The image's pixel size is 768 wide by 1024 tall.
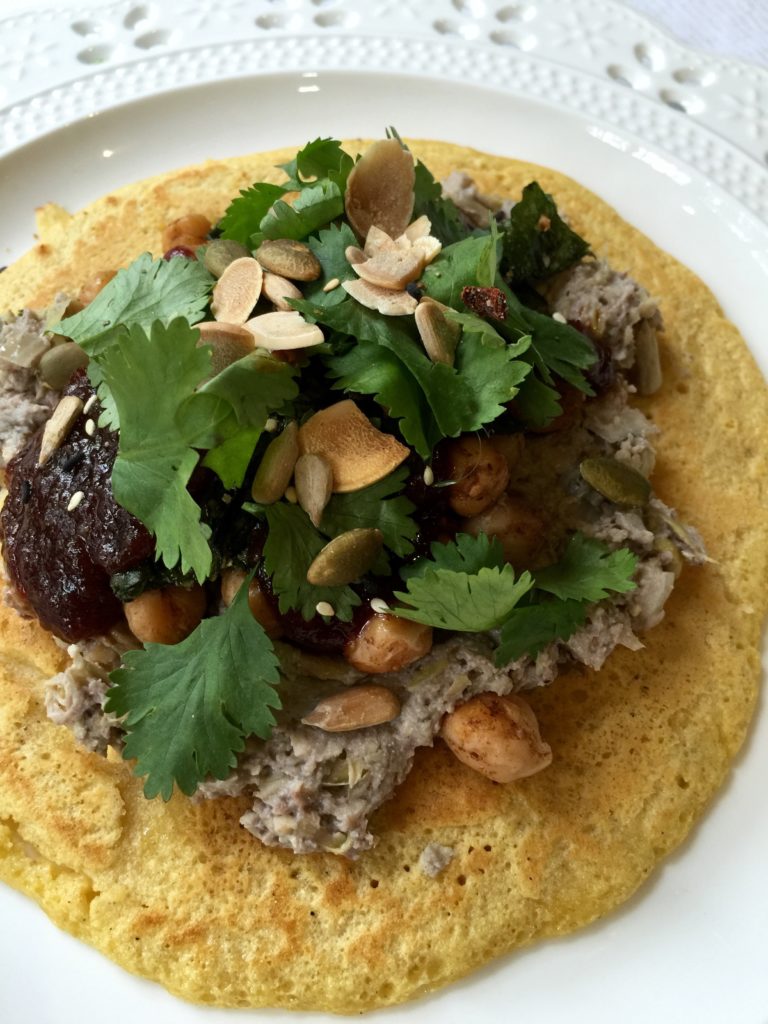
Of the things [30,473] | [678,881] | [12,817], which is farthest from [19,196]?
[678,881]

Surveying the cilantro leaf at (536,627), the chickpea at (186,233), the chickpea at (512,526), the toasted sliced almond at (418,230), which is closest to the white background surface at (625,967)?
the cilantro leaf at (536,627)

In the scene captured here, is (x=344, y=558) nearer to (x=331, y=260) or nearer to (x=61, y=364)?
(x=331, y=260)

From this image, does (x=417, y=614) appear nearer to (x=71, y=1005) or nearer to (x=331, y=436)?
(x=331, y=436)

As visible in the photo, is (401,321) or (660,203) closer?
(401,321)

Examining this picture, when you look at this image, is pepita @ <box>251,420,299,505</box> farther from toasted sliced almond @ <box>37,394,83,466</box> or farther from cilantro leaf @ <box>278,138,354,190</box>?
cilantro leaf @ <box>278,138,354,190</box>

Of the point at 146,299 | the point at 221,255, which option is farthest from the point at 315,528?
the point at 221,255

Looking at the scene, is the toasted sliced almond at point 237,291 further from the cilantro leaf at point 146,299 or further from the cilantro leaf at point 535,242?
the cilantro leaf at point 535,242

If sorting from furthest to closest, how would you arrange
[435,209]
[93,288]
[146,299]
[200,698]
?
[93,288], [435,209], [146,299], [200,698]
